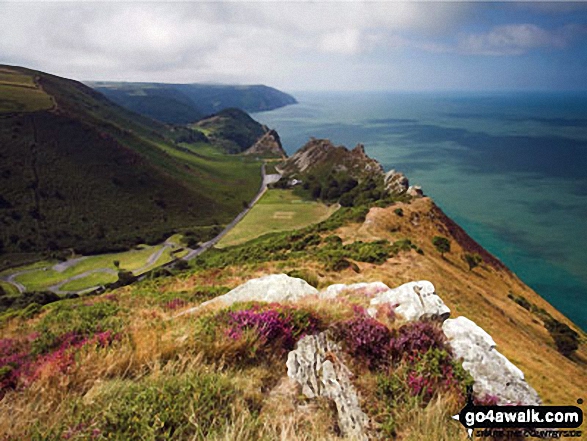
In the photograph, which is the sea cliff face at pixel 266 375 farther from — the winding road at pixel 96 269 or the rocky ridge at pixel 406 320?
the winding road at pixel 96 269

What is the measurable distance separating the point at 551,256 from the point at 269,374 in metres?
110

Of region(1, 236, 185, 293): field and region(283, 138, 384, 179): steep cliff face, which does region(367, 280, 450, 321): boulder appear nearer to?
region(1, 236, 185, 293): field

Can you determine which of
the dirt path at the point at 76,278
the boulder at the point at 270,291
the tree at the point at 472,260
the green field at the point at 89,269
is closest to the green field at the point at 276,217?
the green field at the point at 89,269

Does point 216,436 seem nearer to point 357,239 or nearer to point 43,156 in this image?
point 357,239

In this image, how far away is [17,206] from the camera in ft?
348

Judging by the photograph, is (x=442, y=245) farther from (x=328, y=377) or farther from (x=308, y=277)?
(x=328, y=377)

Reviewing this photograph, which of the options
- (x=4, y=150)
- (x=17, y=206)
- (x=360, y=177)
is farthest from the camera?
(x=360, y=177)

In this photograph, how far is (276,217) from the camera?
122188 mm

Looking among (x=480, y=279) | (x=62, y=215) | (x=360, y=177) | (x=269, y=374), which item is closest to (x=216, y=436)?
(x=269, y=374)

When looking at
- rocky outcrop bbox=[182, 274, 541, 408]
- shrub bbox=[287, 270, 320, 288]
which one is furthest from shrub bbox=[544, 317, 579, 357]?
rocky outcrop bbox=[182, 274, 541, 408]

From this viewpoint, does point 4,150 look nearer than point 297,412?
No

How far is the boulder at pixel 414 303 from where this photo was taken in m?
9.83

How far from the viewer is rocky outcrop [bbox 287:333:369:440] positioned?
5973 mm

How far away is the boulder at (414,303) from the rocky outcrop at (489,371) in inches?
53.4
